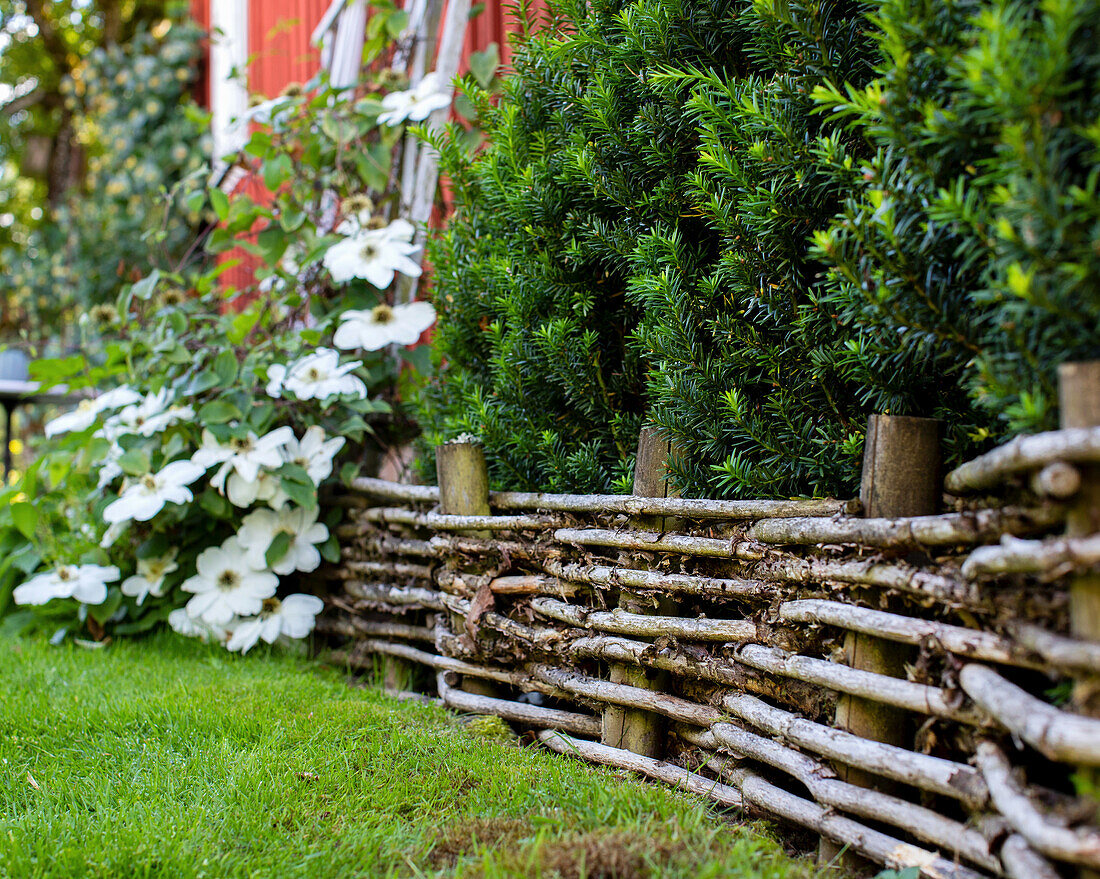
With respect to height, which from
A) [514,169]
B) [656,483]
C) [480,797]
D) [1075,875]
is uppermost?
[514,169]

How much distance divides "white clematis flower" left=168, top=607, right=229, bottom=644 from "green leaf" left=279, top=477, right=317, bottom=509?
54 centimetres

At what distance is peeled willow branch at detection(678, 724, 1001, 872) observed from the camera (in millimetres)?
1202

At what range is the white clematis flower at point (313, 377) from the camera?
2.70 metres

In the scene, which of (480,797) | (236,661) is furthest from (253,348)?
(480,797)

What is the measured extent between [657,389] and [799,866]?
0.91 metres

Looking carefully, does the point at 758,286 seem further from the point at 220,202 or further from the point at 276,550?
the point at 220,202

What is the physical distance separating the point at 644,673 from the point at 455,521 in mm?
690

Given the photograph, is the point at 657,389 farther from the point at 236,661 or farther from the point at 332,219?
the point at 332,219

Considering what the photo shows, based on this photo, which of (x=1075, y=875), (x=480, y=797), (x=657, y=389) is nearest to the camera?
(x=1075, y=875)

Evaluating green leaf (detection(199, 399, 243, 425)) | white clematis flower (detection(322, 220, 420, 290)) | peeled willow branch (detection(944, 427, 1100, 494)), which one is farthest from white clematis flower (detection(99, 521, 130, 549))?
peeled willow branch (detection(944, 427, 1100, 494))

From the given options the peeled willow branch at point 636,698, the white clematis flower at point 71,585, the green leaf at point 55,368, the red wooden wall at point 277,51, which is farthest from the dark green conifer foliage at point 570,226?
the red wooden wall at point 277,51

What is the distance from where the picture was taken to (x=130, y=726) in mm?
2082

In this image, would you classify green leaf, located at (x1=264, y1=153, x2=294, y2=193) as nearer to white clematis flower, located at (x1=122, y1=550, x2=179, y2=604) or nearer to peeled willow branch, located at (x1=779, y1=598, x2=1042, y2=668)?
white clematis flower, located at (x1=122, y1=550, x2=179, y2=604)

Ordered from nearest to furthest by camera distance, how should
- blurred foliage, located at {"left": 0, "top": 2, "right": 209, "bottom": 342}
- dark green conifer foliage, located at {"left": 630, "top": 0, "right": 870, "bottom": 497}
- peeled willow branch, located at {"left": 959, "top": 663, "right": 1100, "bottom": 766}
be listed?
1. peeled willow branch, located at {"left": 959, "top": 663, "right": 1100, "bottom": 766}
2. dark green conifer foliage, located at {"left": 630, "top": 0, "right": 870, "bottom": 497}
3. blurred foliage, located at {"left": 0, "top": 2, "right": 209, "bottom": 342}
